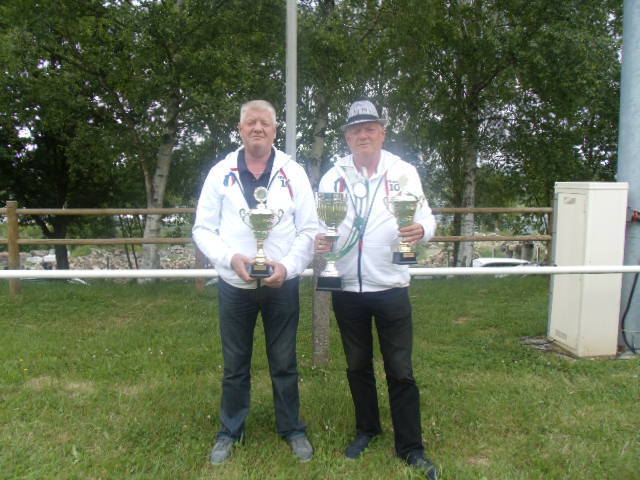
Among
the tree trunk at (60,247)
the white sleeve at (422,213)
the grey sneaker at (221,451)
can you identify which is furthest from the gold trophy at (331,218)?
the tree trunk at (60,247)

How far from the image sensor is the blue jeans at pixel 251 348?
299cm

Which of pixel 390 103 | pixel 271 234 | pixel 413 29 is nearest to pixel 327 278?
pixel 271 234

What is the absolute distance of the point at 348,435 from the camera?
3.34 m

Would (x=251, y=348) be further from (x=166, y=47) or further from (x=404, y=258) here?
(x=166, y=47)

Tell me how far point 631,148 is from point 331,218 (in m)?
3.48

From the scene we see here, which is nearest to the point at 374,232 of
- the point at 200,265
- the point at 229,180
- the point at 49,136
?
the point at 229,180

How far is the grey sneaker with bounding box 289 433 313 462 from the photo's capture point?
121 inches

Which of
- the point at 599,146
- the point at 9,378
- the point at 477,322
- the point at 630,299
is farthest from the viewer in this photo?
the point at 599,146

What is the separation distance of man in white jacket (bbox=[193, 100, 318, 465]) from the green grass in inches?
14.3

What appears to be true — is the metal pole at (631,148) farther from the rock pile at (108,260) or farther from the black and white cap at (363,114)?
the rock pile at (108,260)

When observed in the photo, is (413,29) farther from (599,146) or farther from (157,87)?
(599,146)

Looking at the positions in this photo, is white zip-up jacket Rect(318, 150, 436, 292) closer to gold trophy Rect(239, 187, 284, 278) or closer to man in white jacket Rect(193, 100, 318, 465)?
man in white jacket Rect(193, 100, 318, 465)

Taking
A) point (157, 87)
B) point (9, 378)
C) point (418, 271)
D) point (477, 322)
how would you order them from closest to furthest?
point (418, 271)
point (9, 378)
point (477, 322)
point (157, 87)

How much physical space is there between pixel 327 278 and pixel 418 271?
1.19 metres
